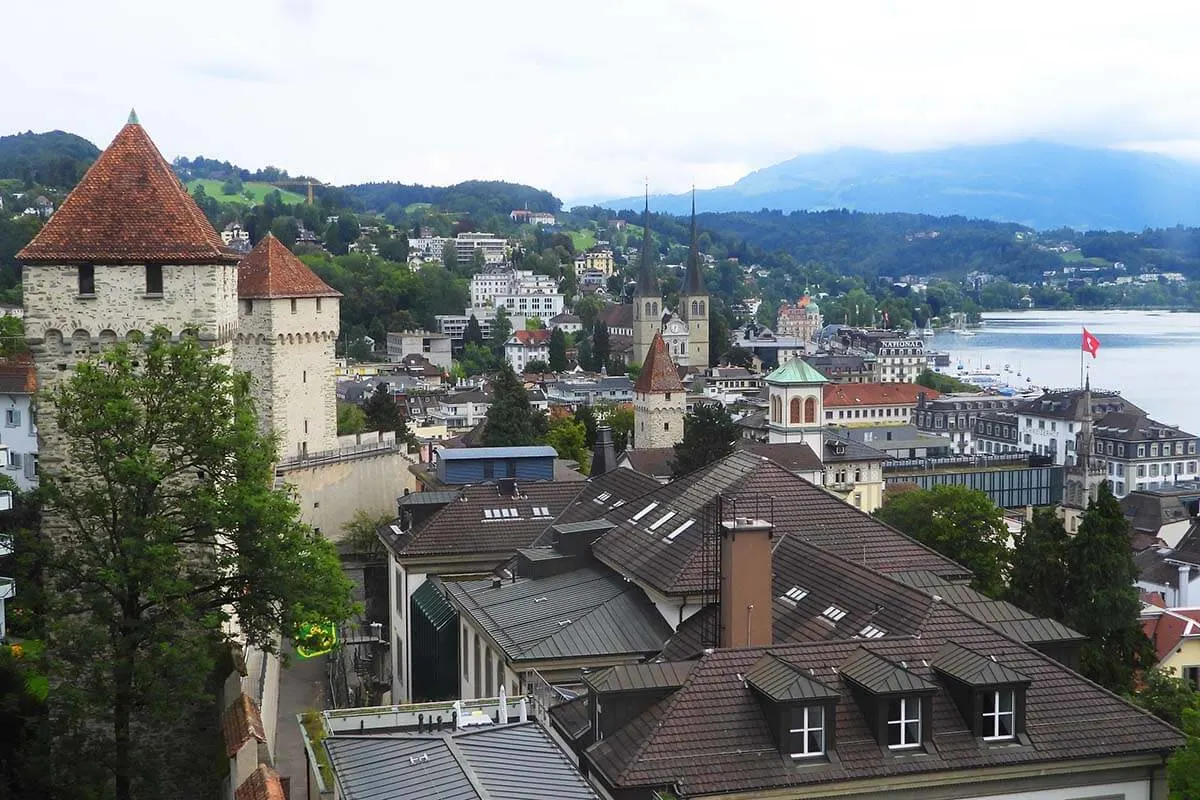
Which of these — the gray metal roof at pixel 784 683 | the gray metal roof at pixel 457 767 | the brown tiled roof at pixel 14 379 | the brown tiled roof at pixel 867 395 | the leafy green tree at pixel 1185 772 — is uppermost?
the brown tiled roof at pixel 14 379

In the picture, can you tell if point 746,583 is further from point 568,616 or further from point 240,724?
point 240,724

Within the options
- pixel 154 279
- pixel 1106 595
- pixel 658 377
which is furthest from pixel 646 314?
pixel 154 279

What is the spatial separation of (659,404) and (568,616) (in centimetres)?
5557

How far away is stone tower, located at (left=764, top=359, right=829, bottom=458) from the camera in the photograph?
248ft

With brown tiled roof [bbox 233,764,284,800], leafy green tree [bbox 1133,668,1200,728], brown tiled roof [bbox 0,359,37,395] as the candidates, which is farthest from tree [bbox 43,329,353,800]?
brown tiled roof [bbox 0,359,37,395]

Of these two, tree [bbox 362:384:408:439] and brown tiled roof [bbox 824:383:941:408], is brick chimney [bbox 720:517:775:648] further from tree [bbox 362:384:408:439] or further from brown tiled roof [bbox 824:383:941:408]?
brown tiled roof [bbox 824:383:941:408]

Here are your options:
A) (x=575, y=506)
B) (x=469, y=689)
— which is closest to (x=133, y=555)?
(x=469, y=689)

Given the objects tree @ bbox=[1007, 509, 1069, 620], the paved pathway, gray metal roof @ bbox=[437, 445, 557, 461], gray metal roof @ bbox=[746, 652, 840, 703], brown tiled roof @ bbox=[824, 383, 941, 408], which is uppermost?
gray metal roof @ bbox=[746, 652, 840, 703]

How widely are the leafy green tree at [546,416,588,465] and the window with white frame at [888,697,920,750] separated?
55.7 meters

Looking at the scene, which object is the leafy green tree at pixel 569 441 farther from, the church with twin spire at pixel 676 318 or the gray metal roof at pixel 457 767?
the church with twin spire at pixel 676 318

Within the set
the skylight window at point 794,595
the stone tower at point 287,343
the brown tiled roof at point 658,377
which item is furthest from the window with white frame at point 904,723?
the brown tiled roof at point 658,377

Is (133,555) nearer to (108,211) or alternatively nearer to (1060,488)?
(108,211)

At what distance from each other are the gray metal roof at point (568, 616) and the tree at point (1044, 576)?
13122mm

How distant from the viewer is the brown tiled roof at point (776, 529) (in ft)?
78.6
